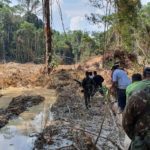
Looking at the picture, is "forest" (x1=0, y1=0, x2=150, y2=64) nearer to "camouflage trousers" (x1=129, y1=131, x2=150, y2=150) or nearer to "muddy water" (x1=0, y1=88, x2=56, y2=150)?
"muddy water" (x1=0, y1=88, x2=56, y2=150)

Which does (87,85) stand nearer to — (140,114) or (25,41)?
(140,114)

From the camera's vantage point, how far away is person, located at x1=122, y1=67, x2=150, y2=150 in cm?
545

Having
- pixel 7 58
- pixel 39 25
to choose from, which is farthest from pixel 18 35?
pixel 39 25

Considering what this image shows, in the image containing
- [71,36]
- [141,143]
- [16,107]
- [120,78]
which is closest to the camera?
[141,143]

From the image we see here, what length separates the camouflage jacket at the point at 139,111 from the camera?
17.9ft

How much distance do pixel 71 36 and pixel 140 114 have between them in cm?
8701

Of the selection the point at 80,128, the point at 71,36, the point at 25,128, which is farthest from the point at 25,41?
the point at 80,128

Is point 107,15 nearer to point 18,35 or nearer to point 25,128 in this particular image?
point 25,128

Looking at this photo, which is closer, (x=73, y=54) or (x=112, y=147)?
(x=112, y=147)

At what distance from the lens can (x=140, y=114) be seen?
217 inches

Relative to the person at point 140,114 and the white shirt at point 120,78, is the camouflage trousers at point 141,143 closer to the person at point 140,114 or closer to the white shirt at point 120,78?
the person at point 140,114

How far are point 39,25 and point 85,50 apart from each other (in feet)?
93.4

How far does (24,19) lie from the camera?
294ft

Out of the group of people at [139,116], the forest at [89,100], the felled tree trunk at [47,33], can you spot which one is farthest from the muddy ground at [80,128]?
the felled tree trunk at [47,33]
